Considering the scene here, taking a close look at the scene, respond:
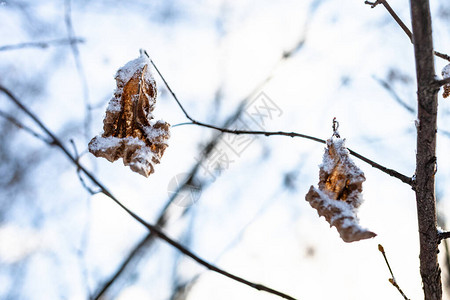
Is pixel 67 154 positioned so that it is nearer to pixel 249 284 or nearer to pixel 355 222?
pixel 249 284

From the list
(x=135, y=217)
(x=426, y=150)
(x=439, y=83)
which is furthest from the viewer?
(x=426, y=150)

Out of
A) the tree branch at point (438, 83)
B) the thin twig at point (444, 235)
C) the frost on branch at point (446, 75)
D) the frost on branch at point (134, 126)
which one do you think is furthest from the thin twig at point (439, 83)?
the frost on branch at point (134, 126)

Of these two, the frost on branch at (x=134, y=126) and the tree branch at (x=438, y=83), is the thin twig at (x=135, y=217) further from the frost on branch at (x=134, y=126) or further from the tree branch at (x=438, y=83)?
the tree branch at (x=438, y=83)

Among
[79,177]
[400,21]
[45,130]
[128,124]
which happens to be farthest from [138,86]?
[400,21]

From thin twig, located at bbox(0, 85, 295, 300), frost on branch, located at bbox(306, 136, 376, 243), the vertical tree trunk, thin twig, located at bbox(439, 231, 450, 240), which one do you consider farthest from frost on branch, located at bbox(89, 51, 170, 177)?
thin twig, located at bbox(439, 231, 450, 240)

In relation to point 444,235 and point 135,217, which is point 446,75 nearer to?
point 444,235

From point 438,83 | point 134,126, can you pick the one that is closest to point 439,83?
point 438,83

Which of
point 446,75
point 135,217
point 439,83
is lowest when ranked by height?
point 135,217

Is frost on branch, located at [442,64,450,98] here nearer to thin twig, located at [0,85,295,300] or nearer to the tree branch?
the tree branch
